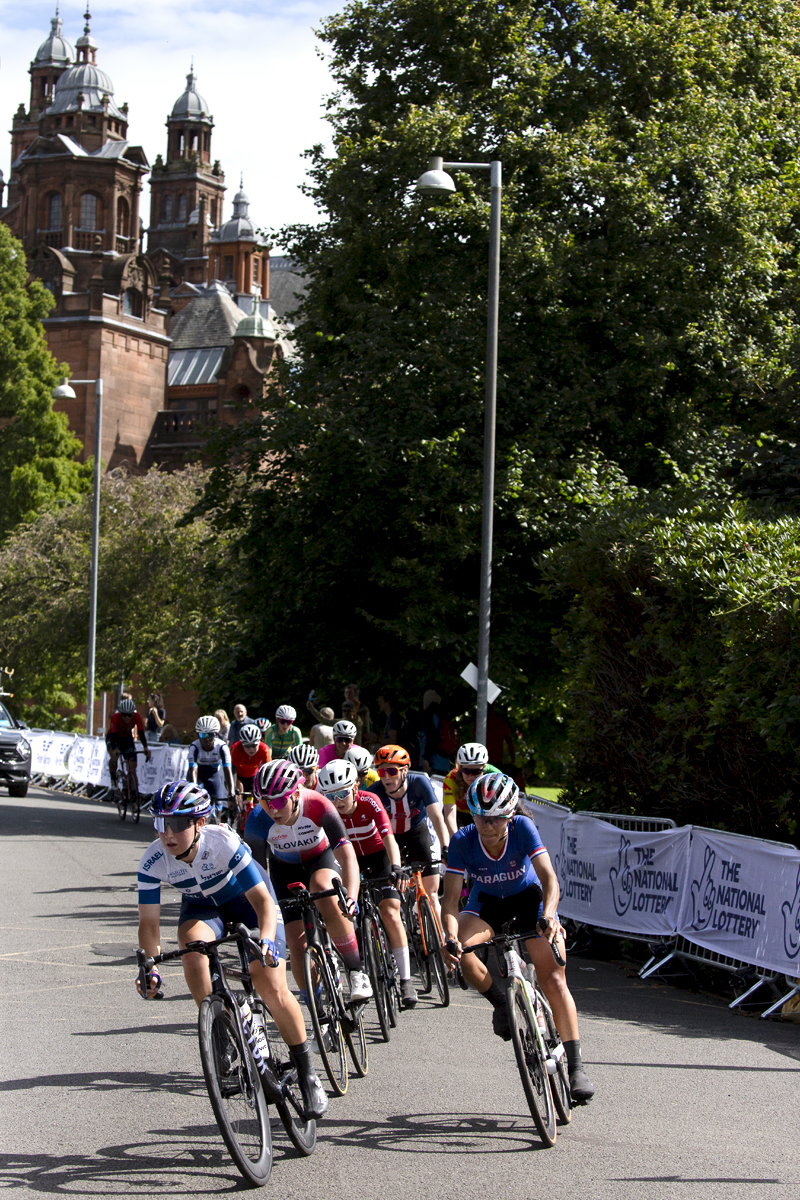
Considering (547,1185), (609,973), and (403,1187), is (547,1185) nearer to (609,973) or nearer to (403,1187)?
(403,1187)

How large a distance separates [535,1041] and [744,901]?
4.96 m

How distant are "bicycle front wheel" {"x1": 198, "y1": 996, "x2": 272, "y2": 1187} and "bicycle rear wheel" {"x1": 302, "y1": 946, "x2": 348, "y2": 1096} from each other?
151 centimetres

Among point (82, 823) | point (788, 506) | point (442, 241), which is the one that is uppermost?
point (442, 241)

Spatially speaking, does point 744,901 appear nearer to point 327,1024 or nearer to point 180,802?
point 327,1024

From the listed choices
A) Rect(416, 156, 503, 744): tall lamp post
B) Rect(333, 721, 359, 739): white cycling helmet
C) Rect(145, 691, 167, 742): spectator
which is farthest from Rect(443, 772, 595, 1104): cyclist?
Rect(145, 691, 167, 742): spectator

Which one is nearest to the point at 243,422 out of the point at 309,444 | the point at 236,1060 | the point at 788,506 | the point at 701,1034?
the point at 309,444

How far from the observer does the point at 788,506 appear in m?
17.0

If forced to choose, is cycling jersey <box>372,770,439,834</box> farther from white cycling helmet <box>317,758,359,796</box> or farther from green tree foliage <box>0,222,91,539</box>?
green tree foliage <box>0,222,91,539</box>

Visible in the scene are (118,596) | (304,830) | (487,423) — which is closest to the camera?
(304,830)

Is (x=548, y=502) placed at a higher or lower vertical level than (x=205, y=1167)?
higher

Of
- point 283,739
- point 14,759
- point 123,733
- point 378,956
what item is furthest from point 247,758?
point 14,759

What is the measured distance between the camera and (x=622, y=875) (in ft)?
42.9

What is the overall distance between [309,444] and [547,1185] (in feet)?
59.5

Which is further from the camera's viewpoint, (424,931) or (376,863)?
(424,931)
